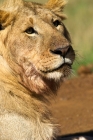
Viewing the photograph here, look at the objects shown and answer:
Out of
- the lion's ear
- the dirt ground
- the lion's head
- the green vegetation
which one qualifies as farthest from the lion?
A: the green vegetation

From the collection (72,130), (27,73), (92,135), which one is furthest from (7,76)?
(72,130)

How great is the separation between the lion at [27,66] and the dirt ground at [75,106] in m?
1.83

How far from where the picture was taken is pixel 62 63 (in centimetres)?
520

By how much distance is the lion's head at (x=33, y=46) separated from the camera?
525cm

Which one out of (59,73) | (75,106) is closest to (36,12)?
(59,73)

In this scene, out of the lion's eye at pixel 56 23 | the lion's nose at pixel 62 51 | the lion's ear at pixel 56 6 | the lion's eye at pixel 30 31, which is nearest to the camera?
the lion's nose at pixel 62 51

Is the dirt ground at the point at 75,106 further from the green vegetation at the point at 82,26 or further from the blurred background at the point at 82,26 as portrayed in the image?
the green vegetation at the point at 82,26

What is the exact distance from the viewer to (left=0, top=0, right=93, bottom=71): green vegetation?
14.7 meters

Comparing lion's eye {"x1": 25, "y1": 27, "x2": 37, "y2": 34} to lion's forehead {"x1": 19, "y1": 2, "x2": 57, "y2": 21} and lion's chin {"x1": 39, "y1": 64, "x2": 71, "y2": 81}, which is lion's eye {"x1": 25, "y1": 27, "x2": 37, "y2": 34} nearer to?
lion's forehead {"x1": 19, "y1": 2, "x2": 57, "y2": 21}

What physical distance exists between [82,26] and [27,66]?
12.9 metres

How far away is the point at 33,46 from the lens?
17.7ft

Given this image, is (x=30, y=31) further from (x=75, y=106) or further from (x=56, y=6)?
(x=75, y=106)

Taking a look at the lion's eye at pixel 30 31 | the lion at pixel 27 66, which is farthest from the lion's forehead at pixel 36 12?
the lion's eye at pixel 30 31

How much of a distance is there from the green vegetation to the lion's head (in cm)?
680
